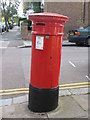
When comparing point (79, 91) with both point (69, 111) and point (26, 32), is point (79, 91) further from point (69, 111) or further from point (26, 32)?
point (26, 32)

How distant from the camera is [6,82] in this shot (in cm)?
518

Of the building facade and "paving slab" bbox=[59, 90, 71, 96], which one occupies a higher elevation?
the building facade

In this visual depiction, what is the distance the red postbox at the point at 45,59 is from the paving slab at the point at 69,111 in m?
0.14

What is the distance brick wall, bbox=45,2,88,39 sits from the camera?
1681 centimetres

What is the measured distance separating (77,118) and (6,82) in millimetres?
2617

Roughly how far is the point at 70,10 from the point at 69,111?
14853 millimetres

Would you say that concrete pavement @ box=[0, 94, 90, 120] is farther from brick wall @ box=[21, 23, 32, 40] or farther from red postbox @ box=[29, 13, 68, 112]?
brick wall @ box=[21, 23, 32, 40]

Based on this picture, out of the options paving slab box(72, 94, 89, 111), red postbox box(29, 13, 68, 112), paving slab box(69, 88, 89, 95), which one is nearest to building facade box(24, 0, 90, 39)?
paving slab box(69, 88, 89, 95)

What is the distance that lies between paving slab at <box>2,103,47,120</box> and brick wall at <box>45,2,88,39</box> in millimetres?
14171

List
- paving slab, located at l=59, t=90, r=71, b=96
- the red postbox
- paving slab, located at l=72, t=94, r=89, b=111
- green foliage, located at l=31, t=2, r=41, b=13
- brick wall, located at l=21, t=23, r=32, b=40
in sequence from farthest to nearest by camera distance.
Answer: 1. green foliage, located at l=31, t=2, r=41, b=13
2. brick wall, located at l=21, t=23, r=32, b=40
3. paving slab, located at l=59, t=90, r=71, b=96
4. paving slab, located at l=72, t=94, r=89, b=111
5. the red postbox

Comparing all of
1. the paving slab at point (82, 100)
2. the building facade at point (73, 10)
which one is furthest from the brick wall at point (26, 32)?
the paving slab at point (82, 100)

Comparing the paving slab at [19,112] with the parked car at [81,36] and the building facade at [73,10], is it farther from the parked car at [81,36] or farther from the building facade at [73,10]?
the building facade at [73,10]

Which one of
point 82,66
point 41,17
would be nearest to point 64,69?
point 82,66

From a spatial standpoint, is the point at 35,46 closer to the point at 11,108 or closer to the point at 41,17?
the point at 41,17
